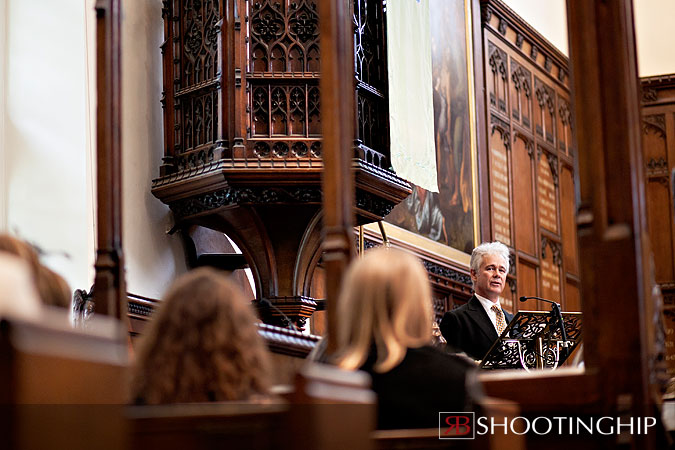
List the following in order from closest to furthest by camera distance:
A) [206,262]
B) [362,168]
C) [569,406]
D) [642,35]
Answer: [569,406] < [362,168] < [206,262] < [642,35]

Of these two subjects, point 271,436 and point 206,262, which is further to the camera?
point 206,262

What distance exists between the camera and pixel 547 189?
581 inches

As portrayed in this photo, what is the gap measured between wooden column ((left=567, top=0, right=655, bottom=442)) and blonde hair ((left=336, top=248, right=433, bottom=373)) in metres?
0.76

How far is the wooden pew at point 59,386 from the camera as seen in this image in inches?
97.2

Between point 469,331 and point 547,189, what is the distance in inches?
293

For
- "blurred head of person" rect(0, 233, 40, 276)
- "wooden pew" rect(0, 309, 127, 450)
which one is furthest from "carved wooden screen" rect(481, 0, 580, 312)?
"wooden pew" rect(0, 309, 127, 450)

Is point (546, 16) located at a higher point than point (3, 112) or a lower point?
higher

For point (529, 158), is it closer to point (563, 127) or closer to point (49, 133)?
point (563, 127)

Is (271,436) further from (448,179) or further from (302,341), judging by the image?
(448,179)

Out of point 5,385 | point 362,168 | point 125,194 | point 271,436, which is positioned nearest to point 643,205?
point 271,436

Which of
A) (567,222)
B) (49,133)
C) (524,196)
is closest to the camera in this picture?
(49,133)

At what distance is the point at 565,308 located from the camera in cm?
1459

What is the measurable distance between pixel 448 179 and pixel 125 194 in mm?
4906

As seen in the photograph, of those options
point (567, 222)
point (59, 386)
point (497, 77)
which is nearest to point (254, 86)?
point (59, 386)
